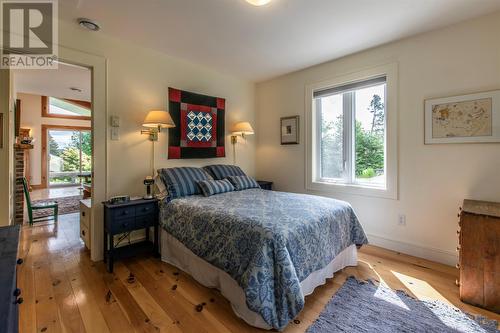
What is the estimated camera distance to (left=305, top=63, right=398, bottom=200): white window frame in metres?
2.78

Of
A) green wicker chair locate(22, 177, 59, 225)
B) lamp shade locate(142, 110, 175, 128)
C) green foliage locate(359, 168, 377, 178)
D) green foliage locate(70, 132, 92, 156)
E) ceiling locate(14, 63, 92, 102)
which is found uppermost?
ceiling locate(14, 63, 92, 102)

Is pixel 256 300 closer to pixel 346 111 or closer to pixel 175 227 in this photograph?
pixel 175 227

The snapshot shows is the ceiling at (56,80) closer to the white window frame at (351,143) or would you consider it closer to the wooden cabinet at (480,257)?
the white window frame at (351,143)

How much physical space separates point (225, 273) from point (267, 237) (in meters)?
0.55

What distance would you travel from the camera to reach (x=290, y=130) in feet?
12.5

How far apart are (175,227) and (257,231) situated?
110 centimetres

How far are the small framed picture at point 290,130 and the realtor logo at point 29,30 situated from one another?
9.80 feet

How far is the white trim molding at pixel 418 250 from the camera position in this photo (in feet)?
8.05

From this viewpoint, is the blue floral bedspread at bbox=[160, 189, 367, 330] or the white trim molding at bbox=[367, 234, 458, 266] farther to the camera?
the white trim molding at bbox=[367, 234, 458, 266]

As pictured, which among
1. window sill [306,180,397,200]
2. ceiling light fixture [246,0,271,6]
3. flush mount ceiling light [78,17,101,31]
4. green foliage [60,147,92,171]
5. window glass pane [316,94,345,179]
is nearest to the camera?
ceiling light fixture [246,0,271,6]

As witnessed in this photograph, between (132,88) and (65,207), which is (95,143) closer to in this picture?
(132,88)

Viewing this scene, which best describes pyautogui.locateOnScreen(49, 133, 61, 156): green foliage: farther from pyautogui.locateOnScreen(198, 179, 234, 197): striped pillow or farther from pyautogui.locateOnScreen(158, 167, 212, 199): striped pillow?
pyautogui.locateOnScreen(198, 179, 234, 197): striped pillow

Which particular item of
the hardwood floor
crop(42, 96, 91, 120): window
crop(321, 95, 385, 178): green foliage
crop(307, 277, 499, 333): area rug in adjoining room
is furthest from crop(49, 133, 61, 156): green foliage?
crop(307, 277, 499, 333): area rug in adjoining room

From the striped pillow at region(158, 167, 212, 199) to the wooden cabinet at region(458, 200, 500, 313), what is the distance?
258 cm
